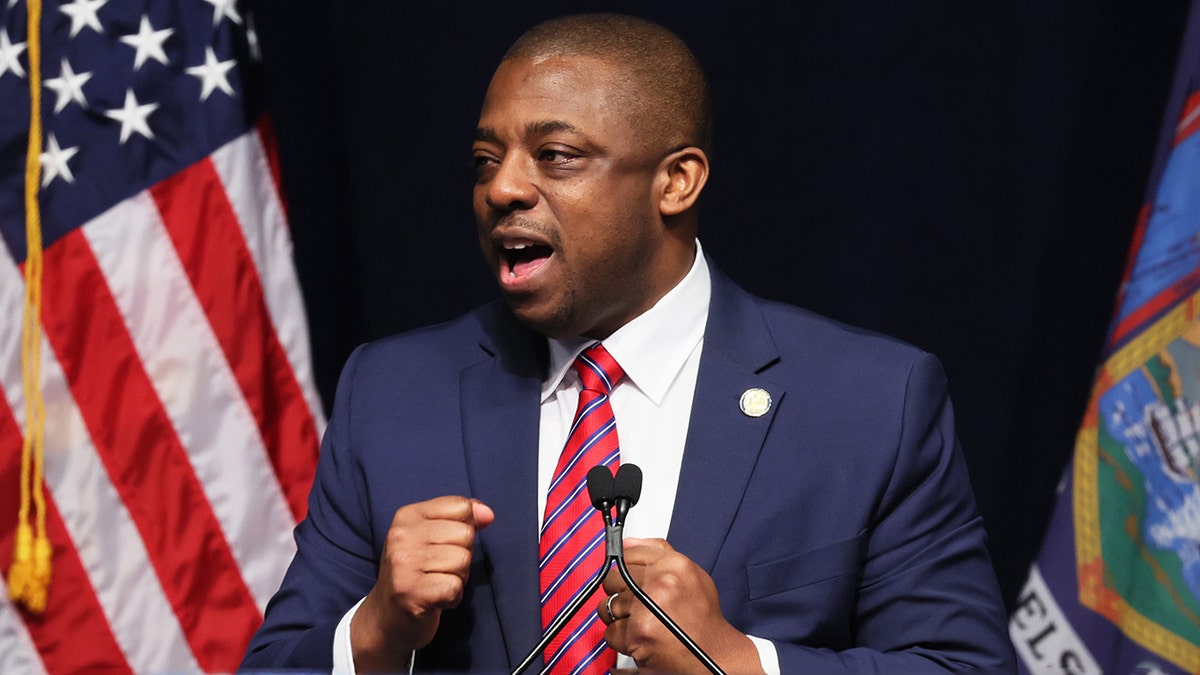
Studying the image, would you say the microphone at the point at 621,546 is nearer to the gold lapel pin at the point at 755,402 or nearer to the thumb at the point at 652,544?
the thumb at the point at 652,544

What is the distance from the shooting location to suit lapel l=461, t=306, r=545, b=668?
1.87 meters

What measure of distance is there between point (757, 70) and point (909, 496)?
135 cm

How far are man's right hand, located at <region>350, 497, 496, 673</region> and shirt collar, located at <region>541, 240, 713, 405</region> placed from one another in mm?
406

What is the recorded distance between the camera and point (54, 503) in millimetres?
2656

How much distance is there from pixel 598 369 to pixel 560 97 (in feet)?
1.29

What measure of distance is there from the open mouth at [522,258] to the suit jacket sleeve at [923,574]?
1.80 ft

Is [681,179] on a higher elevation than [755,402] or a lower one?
higher

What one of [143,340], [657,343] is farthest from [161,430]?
[657,343]

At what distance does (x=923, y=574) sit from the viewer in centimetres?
188

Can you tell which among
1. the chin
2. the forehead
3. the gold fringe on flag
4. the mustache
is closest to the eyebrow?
the forehead

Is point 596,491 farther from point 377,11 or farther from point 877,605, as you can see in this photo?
point 377,11

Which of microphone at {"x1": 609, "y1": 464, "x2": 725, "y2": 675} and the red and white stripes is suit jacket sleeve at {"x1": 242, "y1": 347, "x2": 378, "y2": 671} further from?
the red and white stripes

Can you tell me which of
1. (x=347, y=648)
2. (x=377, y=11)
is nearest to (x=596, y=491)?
(x=347, y=648)

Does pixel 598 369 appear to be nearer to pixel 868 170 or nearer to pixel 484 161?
pixel 484 161
